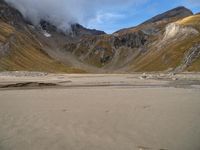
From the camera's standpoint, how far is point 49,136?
1097 cm

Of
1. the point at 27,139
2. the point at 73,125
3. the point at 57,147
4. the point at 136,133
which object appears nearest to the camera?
the point at 57,147

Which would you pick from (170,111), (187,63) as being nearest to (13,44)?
(187,63)

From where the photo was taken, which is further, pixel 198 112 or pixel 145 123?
pixel 198 112

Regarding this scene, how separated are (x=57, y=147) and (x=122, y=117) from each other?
552 centimetres

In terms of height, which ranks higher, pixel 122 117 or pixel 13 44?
pixel 13 44

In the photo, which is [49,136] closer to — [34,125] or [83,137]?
[83,137]

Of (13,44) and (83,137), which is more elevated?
(13,44)

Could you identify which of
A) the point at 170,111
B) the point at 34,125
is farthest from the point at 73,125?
the point at 170,111

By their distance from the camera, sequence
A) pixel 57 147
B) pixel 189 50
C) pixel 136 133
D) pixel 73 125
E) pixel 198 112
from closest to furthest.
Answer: pixel 57 147, pixel 136 133, pixel 73 125, pixel 198 112, pixel 189 50

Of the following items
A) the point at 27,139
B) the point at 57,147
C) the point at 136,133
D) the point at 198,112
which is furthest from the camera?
the point at 198,112

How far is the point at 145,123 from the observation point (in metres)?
13.2

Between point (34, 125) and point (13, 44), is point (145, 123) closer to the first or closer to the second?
point (34, 125)

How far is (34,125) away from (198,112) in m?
8.91

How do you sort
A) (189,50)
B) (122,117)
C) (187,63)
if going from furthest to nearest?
(189,50) < (187,63) < (122,117)
